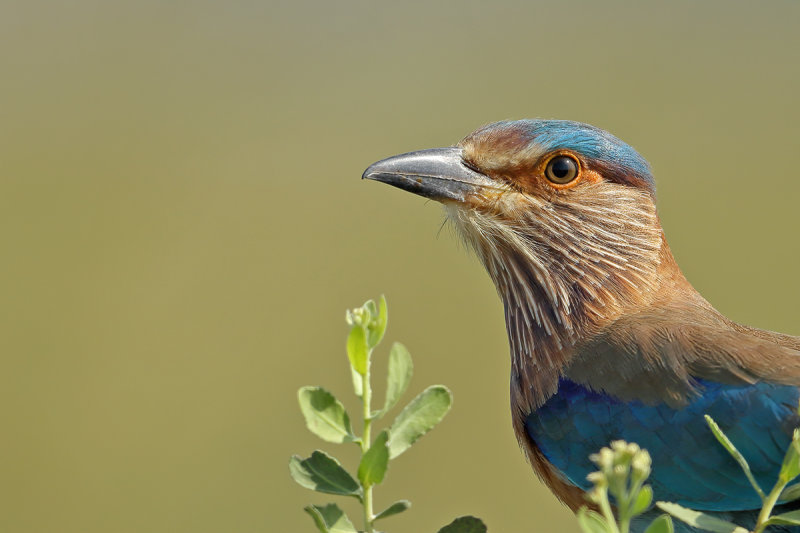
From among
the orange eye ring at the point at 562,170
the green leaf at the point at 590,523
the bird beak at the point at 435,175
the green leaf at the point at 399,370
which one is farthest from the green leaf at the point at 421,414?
the orange eye ring at the point at 562,170

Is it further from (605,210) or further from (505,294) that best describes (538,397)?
(605,210)

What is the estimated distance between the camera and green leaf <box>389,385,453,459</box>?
1166mm

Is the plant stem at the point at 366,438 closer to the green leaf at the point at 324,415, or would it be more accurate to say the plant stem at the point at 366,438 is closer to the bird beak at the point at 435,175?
the green leaf at the point at 324,415

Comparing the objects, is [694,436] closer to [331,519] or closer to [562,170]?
[562,170]

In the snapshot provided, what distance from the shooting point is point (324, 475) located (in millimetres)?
1153

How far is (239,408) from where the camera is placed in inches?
346

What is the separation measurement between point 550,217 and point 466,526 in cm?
204

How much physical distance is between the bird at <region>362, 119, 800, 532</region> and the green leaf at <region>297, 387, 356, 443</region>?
1.27m

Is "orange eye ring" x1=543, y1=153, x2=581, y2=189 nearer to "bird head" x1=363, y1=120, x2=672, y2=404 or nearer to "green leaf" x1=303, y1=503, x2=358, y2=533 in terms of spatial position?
"bird head" x1=363, y1=120, x2=672, y2=404

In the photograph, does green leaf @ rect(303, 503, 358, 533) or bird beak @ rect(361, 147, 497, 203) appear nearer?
green leaf @ rect(303, 503, 358, 533)

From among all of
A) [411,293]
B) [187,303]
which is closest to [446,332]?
[411,293]

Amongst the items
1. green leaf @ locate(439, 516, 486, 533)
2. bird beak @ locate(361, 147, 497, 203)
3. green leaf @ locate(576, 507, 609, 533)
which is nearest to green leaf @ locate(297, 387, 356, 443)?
green leaf @ locate(439, 516, 486, 533)

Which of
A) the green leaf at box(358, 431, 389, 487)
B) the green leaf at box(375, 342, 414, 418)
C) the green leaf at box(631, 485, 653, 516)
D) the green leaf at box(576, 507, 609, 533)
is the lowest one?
the green leaf at box(576, 507, 609, 533)

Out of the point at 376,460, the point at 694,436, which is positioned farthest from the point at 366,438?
the point at 694,436
